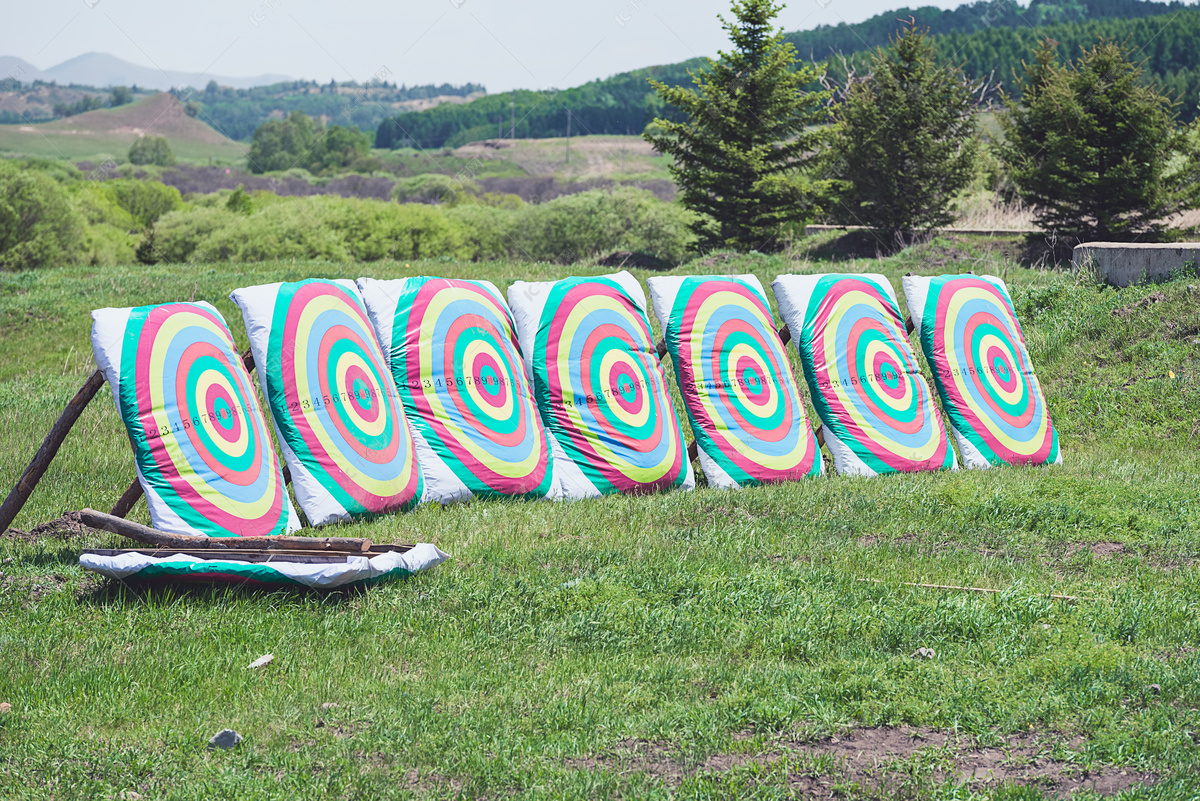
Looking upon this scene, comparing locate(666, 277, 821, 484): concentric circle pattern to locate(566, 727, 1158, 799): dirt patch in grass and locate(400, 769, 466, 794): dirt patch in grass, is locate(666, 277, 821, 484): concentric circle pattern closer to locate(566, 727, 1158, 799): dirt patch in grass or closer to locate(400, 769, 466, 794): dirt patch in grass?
locate(566, 727, 1158, 799): dirt patch in grass

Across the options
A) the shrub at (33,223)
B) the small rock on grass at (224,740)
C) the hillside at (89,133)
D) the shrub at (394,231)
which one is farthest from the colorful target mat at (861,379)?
the hillside at (89,133)

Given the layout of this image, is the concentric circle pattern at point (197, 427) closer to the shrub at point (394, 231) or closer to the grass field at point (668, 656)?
the grass field at point (668, 656)

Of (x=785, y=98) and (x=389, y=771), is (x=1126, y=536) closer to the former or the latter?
(x=389, y=771)

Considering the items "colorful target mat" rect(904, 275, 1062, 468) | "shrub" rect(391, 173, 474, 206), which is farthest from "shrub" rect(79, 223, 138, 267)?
"colorful target mat" rect(904, 275, 1062, 468)

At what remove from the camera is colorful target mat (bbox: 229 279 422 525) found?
6.54 metres

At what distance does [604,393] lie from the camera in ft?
24.9

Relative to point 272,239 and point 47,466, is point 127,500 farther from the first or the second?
point 272,239

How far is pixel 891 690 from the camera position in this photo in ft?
13.7

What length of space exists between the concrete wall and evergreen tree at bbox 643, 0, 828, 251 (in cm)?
1191

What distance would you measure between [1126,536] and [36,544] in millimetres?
6921

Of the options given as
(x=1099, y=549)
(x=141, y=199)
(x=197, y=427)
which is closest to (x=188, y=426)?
(x=197, y=427)

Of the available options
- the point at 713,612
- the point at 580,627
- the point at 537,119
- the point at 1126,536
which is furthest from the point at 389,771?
the point at 537,119

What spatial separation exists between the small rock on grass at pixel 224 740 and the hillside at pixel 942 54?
79.0ft

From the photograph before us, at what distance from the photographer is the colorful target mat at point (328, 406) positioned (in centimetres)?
654
